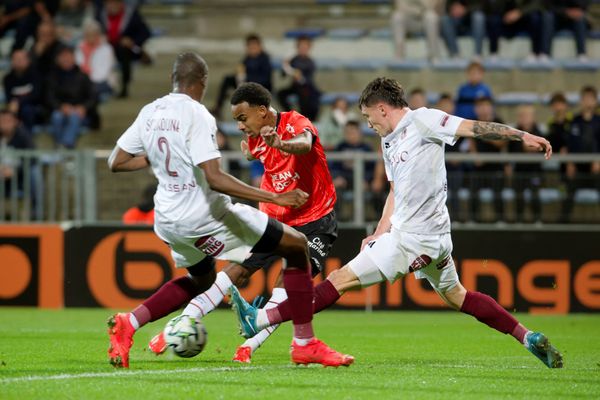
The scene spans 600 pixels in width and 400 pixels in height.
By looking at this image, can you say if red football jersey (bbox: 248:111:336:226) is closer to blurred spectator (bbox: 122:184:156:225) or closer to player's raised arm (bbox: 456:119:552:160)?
player's raised arm (bbox: 456:119:552:160)

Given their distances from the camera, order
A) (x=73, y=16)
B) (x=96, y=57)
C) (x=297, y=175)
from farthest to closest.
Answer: (x=73, y=16), (x=96, y=57), (x=297, y=175)

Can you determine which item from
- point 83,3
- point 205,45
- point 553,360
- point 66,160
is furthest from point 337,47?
point 553,360

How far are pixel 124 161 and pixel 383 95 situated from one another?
1813 millimetres

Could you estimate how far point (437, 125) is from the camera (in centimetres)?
794

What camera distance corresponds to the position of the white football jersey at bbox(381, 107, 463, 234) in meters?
8.05

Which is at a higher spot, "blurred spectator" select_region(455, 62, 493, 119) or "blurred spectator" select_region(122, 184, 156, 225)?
"blurred spectator" select_region(455, 62, 493, 119)

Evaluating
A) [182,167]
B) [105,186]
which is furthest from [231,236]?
[105,186]

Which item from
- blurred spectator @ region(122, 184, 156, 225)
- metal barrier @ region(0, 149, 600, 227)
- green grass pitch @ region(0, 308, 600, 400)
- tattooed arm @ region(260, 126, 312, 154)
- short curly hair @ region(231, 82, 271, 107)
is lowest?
green grass pitch @ region(0, 308, 600, 400)

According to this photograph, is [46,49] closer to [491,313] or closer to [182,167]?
[182,167]

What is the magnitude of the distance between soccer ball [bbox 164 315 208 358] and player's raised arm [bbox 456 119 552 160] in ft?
7.03

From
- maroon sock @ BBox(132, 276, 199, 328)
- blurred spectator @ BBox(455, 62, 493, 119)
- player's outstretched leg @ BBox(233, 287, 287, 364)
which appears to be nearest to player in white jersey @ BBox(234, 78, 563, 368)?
player's outstretched leg @ BBox(233, 287, 287, 364)

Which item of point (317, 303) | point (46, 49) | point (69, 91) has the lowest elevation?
point (317, 303)

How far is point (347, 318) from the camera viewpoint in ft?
45.6

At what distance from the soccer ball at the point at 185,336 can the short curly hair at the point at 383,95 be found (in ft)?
6.33
